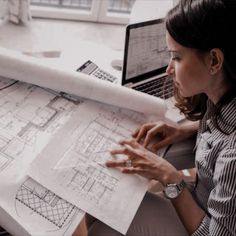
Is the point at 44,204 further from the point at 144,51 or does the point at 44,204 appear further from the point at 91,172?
the point at 144,51

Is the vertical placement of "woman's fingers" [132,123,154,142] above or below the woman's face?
below

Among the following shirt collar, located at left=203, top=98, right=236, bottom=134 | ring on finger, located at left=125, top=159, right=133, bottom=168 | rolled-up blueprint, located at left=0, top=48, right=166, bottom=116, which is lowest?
ring on finger, located at left=125, top=159, right=133, bottom=168

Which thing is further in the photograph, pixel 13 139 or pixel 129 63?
pixel 129 63

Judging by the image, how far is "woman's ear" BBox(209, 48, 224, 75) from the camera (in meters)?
0.68

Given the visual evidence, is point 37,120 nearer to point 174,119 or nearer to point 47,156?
point 47,156

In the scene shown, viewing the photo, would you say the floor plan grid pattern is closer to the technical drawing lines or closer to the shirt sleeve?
the technical drawing lines

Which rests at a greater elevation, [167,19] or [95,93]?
[167,19]

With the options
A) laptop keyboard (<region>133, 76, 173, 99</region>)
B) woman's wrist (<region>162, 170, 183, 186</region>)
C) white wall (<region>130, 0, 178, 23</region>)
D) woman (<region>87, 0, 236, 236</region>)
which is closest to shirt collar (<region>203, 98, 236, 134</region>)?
woman (<region>87, 0, 236, 236</region>)

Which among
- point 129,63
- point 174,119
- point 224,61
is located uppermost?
point 224,61

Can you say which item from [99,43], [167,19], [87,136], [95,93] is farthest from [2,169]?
[99,43]

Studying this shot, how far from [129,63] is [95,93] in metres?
0.16

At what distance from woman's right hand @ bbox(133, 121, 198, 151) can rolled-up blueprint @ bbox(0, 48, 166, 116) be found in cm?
5

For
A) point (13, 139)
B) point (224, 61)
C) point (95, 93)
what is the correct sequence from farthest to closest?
point (95, 93) < point (13, 139) < point (224, 61)

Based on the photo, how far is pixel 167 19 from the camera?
2.39 ft
